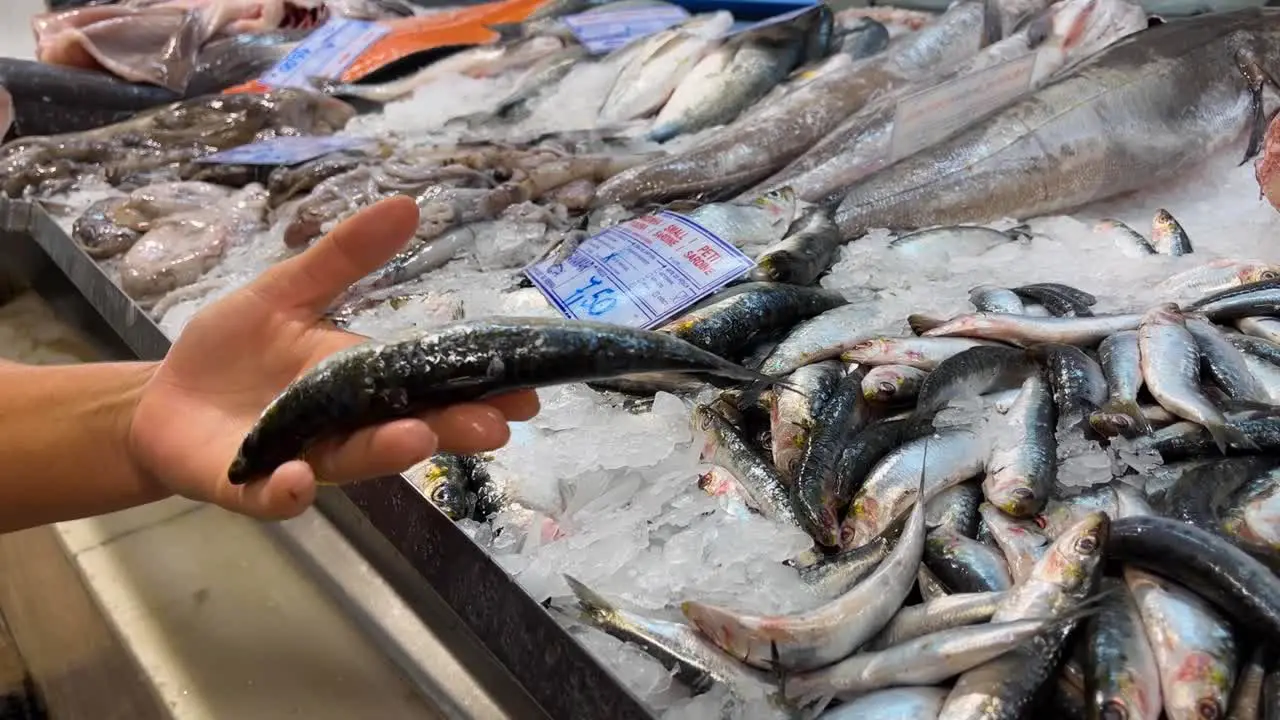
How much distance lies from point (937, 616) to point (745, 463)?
0.54m

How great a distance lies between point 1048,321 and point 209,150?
3532mm

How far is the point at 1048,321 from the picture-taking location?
2047 millimetres

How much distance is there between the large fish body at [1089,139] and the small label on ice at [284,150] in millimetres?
2112

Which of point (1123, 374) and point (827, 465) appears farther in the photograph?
point (1123, 374)

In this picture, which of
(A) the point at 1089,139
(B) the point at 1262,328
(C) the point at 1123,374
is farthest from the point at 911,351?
(A) the point at 1089,139

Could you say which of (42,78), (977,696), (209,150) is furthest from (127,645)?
(42,78)

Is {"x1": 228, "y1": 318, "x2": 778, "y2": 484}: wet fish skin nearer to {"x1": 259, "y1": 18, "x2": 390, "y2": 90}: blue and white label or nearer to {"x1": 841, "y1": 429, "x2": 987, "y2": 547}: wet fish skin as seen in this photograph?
{"x1": 841, "y1": 429, "x2": 987, "y2": 547}: wet fish skin

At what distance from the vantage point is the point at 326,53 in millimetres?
4785

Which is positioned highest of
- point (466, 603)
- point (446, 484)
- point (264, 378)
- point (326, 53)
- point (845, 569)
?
point (264, 378)

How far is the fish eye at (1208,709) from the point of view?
1163mm

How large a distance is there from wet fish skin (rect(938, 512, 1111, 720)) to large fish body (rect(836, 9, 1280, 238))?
1680 millimetres

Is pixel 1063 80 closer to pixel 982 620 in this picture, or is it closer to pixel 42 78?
pixel 982 620

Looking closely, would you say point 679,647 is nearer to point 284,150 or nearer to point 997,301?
point 997,301

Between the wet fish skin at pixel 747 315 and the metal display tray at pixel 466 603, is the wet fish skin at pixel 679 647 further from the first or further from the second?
the wet fish skin at pixel 747 315
